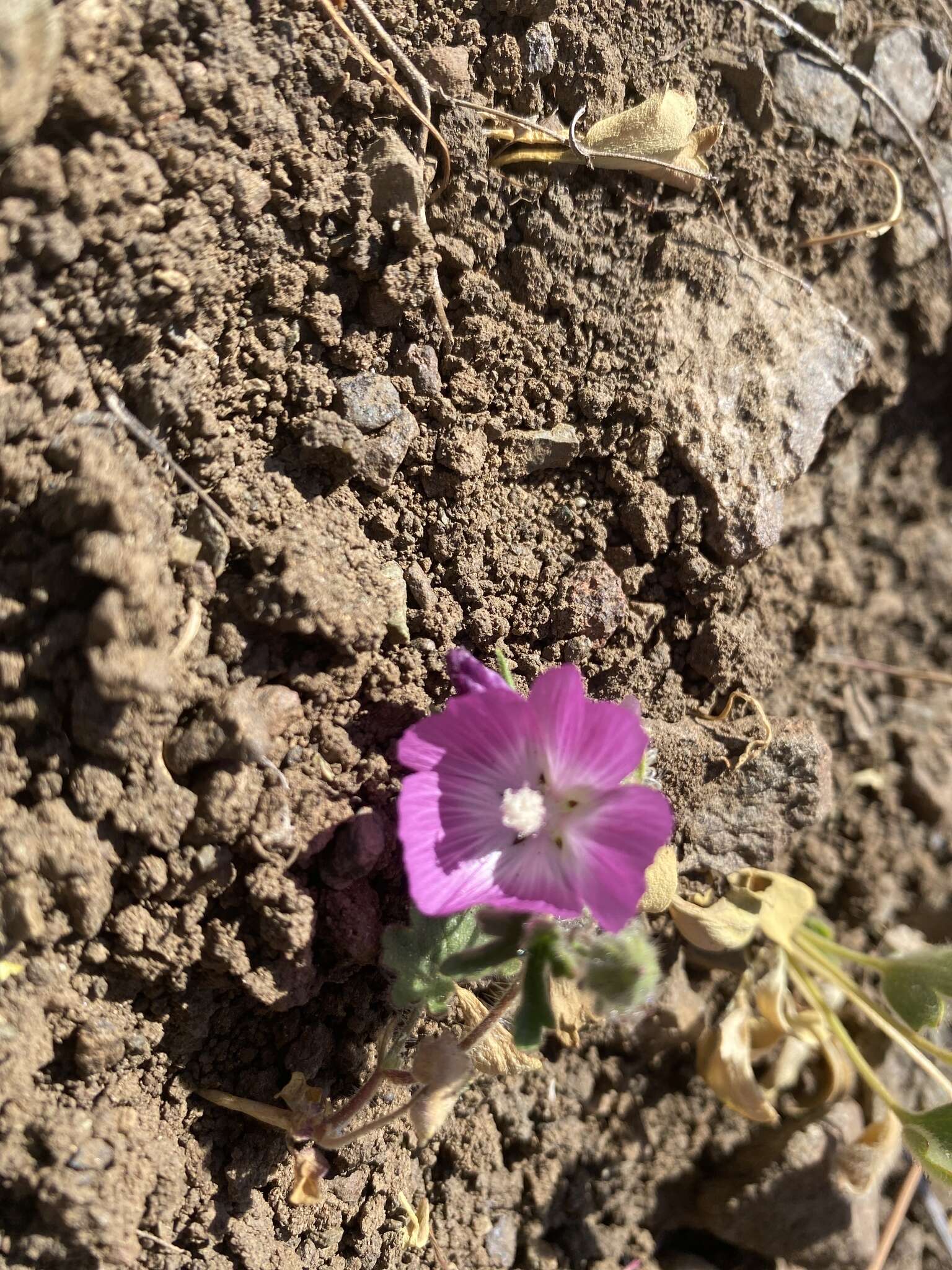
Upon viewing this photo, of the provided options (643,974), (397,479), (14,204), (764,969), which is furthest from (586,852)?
(14,204)

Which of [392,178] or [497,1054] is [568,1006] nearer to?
[497,1054]

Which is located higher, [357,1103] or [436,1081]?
[436,1081]

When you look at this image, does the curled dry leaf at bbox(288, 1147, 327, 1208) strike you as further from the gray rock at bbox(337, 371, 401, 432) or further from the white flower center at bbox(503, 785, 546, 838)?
the gray rock at bbox(337, 371, 401, 432)

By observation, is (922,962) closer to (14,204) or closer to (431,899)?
(431,899)

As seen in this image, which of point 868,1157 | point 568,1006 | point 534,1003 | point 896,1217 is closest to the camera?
point 534,1003

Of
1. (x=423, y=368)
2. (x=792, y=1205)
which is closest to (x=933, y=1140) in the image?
(x=792, y=1205)

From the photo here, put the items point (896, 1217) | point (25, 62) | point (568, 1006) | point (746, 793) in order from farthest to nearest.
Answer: point (896, 1217), point (746, 793), point (568, 1006), point (25, 62)

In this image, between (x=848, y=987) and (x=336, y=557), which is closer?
(x=336, y=557)
